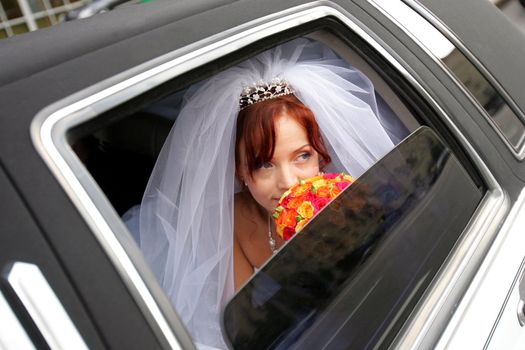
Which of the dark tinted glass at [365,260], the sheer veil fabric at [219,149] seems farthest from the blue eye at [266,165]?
the dark tinted glass at [365,260]

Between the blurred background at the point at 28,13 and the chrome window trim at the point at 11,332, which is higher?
the blurred background at the point at 28,13

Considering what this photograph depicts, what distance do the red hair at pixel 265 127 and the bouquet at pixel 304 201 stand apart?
244mm

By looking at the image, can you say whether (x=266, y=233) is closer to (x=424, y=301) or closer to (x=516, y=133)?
(x=424, y=301)

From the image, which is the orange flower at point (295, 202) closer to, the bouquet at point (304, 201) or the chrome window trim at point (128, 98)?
the bouquet at point (304, 201)

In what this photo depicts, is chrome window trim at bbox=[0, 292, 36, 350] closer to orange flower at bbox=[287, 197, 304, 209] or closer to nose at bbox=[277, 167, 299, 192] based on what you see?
orange flower at bbox=[287, 197, 304, 209]

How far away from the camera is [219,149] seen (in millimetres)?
1804

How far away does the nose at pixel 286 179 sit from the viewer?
183cm

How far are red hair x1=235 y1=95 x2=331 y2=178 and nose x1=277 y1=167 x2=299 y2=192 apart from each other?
68 millimetres

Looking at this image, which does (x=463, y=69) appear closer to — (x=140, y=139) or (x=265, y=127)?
(x=265, y=127)

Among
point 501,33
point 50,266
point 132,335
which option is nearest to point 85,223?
point 50,266

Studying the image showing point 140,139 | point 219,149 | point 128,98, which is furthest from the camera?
point 140,139

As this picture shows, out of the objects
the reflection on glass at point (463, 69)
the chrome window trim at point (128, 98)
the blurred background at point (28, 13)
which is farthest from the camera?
the blurred background at point (28, 13)

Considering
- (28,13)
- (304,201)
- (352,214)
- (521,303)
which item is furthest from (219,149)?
(28,13)

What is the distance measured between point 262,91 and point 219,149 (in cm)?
25
